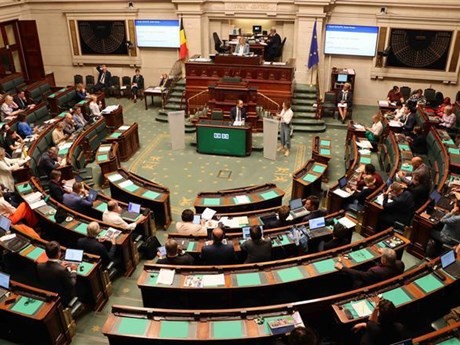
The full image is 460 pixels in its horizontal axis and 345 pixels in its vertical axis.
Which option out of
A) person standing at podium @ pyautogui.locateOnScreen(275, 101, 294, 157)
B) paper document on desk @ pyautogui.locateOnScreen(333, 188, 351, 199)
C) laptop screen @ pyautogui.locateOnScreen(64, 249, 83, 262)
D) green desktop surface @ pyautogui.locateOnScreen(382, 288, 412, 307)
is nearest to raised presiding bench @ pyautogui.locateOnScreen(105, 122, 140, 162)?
person standing at podium @ pyautogui.locateOnScreen(275, 101, 294, 157)

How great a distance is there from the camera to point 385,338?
4.36 metres

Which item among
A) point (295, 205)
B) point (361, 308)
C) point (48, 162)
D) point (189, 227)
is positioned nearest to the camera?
point (361, 308)

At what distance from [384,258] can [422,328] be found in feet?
3.48

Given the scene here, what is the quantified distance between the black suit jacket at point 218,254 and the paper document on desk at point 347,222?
6.62 feet

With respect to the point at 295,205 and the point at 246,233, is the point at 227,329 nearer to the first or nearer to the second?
the point at 246,233

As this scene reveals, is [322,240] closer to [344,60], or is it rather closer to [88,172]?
[88,172]

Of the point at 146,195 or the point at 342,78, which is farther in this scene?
the point at 342,78

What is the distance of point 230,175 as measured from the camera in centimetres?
1083

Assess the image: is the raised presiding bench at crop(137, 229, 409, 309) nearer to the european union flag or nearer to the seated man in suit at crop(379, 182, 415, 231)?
the seated man in suit at crop(379, 182, 415, 231)

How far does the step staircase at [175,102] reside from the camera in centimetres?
1458

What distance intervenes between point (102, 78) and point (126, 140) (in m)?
6.26

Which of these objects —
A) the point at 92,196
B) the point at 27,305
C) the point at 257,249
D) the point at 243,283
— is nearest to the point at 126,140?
Answer: the point at 92,196

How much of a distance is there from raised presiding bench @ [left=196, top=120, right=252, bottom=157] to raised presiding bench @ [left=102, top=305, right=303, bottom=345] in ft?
23.5

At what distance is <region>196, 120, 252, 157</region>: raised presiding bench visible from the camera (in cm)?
1174
